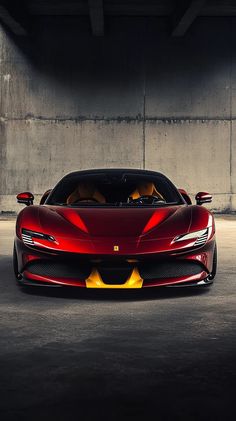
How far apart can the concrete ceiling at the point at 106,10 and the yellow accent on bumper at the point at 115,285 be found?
1157 centimetres

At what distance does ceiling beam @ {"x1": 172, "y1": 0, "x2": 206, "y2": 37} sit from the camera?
51.0 ft

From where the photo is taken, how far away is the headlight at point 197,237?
5.72 metres

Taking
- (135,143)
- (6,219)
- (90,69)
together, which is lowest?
(6,219)

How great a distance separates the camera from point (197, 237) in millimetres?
5812

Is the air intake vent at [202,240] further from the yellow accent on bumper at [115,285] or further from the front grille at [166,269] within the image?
the yellow accent on bumper at [115,285]

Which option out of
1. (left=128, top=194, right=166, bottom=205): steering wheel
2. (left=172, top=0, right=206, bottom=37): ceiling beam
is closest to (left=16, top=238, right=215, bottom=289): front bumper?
(left=128, top=194, right=166, bottom=205): steering wheel

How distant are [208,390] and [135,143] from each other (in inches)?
620

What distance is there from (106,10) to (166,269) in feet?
44.8

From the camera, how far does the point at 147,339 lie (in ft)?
14.1

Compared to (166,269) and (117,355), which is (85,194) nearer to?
(166,269)

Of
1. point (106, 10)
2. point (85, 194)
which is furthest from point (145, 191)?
point (106, 10)

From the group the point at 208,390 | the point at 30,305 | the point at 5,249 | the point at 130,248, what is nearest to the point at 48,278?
the point at 30,305

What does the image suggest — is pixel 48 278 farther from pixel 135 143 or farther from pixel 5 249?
pixel 135 143

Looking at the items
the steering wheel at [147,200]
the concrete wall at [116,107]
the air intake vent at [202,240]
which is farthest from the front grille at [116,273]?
the concrete wall at [116,107]
